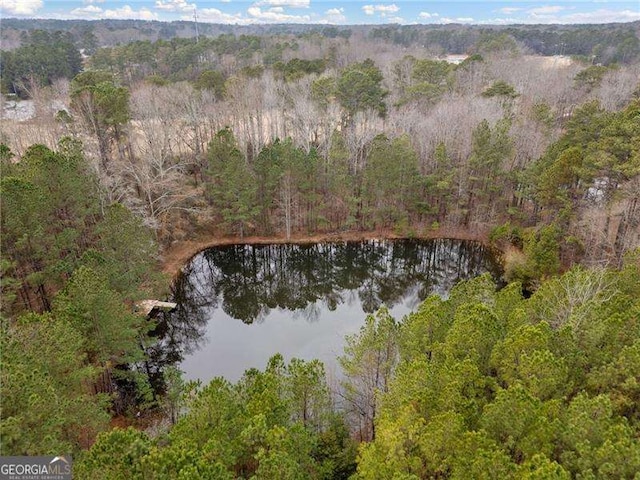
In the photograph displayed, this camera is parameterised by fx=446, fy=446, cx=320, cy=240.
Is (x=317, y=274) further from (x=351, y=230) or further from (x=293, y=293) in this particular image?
(x=351, y=230)

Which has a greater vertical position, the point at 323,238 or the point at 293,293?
the point at 323,238

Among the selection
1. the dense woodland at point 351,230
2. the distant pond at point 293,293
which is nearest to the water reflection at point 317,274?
the distant pond at point 293,293

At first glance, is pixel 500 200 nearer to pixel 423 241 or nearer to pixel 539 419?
pixel 423 241

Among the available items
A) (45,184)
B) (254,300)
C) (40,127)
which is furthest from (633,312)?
(40,127)

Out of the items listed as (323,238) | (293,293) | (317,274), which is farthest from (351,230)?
(293,293)

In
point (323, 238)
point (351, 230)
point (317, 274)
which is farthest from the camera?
point (351, 230)

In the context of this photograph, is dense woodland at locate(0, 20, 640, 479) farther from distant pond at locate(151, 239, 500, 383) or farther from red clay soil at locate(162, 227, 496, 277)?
distant pond at locate(151, 239, 500, 383)

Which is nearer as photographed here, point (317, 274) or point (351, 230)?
point (317, 274)

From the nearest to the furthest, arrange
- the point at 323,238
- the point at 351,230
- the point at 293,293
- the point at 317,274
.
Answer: the point at 293,293 → the point at 317,274 → the point at 323,238 → the point at 351,230

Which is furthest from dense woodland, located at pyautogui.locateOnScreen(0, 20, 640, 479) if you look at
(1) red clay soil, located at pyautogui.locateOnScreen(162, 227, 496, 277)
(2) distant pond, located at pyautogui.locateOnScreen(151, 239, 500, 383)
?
(2) distant pond, located at pyautogui.locateOnScreen(151, 239, 500, 383)
